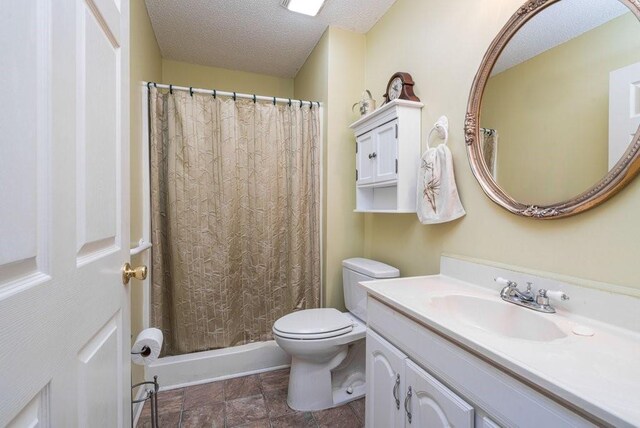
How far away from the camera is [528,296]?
0.99 m

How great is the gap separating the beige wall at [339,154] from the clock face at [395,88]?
0.46 meters

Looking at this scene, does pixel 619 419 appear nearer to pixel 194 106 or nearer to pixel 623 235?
pixel 623 235

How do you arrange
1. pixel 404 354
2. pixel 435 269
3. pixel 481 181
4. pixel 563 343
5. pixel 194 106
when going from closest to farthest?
pixel 563 343
pixel 404 354
pixel 481 181
pixel 435 269
pixel 194 106

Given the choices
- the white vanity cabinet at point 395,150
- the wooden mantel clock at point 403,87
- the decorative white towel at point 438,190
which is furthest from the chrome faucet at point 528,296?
the wooden mantel clock at point 403,87

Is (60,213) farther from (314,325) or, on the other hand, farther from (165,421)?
(165,421)

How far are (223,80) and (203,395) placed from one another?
8.57ft

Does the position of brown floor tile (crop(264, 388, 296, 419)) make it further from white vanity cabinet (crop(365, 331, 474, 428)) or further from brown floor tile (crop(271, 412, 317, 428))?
white vanity cabinet (crop(365, 331, 474, 428))

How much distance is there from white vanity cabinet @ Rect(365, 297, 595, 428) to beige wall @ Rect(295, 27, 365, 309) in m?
0.88

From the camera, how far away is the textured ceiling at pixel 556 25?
89 cm

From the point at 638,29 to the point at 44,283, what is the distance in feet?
4.87

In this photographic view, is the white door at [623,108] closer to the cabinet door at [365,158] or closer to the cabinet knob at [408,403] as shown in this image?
the cabinet knob at [408,403]

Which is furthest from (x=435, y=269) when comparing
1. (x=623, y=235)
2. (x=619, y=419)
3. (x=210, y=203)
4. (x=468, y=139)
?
(x=210, y=203)

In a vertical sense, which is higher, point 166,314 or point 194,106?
point 194,106

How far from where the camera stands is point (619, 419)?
0.47 metres
